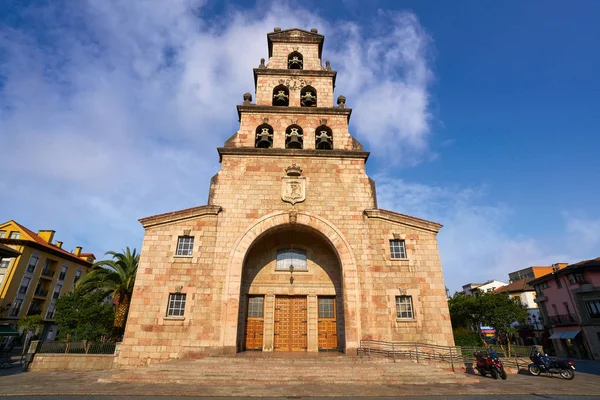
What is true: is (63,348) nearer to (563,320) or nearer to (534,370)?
(534,370)

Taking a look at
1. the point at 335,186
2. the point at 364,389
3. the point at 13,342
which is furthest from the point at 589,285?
the point at 13,342

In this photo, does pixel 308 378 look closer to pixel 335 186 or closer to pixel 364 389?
pixel 364 389

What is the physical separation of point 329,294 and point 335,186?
19.6 feet

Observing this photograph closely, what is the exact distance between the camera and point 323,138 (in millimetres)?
18781

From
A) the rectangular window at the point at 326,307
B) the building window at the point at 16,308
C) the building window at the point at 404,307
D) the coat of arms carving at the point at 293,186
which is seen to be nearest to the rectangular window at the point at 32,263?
the building window at the point at 16,308

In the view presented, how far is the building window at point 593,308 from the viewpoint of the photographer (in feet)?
97.1

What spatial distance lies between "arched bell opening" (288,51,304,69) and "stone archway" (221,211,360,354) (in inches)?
472

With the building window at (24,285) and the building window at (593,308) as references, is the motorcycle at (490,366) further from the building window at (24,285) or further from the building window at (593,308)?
the building window at (24,285)

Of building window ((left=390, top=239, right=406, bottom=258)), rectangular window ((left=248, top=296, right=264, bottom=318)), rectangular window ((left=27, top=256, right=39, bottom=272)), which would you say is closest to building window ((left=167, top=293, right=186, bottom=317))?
rectangular window ((left=248, top=296, right=264, bottom=318))

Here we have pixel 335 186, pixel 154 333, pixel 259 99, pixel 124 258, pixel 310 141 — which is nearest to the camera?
pixel 154 333

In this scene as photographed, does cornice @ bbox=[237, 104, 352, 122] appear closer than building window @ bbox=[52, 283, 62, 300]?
Yes

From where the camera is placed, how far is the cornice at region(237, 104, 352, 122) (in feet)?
62.7

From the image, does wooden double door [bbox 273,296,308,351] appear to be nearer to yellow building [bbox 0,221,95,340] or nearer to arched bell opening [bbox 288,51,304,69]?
arched bell opening [bbox 288,51,304,69]

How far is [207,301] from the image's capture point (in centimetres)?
1439
